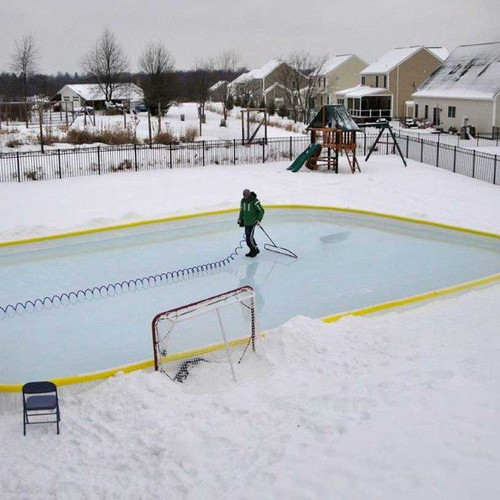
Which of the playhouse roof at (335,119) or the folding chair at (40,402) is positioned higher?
the playhouse roof at (335,119)

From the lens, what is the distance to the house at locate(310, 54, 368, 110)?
6044cm

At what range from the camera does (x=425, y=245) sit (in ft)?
51.2

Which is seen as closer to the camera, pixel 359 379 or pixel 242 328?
pixel 359 379

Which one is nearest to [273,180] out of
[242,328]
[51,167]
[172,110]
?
[51,167]

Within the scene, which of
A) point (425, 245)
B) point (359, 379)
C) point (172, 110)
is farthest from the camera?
point (172, 110)

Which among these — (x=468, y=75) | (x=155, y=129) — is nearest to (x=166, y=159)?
(x=155, y=129)

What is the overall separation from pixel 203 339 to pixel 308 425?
324cm

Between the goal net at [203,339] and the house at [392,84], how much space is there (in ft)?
141

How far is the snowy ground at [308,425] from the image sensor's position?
19.3 ft

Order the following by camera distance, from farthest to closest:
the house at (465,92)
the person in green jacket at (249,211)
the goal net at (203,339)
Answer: the house at (465,92) < the person in green jacket at (249,211) < the goal net at (203,339)

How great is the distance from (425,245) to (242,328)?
683 cm

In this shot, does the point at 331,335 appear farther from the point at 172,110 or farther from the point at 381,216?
the point at 172,110

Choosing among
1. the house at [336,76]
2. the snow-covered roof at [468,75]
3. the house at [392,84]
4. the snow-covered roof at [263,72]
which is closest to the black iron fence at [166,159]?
the snow-covered roof at [468,75]

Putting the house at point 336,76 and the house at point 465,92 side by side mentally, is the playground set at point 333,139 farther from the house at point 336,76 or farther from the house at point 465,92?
the house at point 336,76
